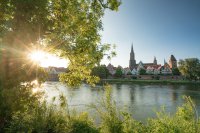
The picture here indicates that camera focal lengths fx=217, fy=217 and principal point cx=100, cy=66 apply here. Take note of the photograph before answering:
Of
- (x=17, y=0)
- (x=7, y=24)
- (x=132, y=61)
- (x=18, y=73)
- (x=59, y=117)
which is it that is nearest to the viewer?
(x=17, y=0)

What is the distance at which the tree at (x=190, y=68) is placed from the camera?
4360 inches

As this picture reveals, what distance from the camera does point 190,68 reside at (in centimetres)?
11269

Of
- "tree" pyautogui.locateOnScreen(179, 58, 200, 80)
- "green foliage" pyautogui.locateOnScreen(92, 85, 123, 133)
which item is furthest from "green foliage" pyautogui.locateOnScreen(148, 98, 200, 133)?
"tree" pyautogui.locateOnScreen(179, 58, 200, 80)

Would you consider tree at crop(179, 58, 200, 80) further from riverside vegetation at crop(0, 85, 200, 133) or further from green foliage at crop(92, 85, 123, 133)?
green foliage at crop(92, 85, 123, 133)

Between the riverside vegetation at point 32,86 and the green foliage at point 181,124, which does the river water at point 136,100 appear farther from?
the green foliage at point 181,124

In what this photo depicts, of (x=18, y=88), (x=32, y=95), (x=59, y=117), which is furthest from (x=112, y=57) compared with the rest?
(x=18, y=88)

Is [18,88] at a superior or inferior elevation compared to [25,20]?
inferior

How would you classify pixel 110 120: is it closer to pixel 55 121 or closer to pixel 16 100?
pixel 55 121

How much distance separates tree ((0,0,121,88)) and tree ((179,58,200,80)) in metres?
108

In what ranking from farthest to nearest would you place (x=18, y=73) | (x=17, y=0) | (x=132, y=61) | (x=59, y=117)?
(x=132, y=61)
(x=59, y=117)
(x=18, y=73)
(x=17, y=0)

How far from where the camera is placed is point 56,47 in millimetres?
11398

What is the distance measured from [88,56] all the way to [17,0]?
593 centimetres

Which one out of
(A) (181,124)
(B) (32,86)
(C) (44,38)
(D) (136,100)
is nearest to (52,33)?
(C) (44,38)

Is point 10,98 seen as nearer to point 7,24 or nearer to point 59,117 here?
point 7,24
